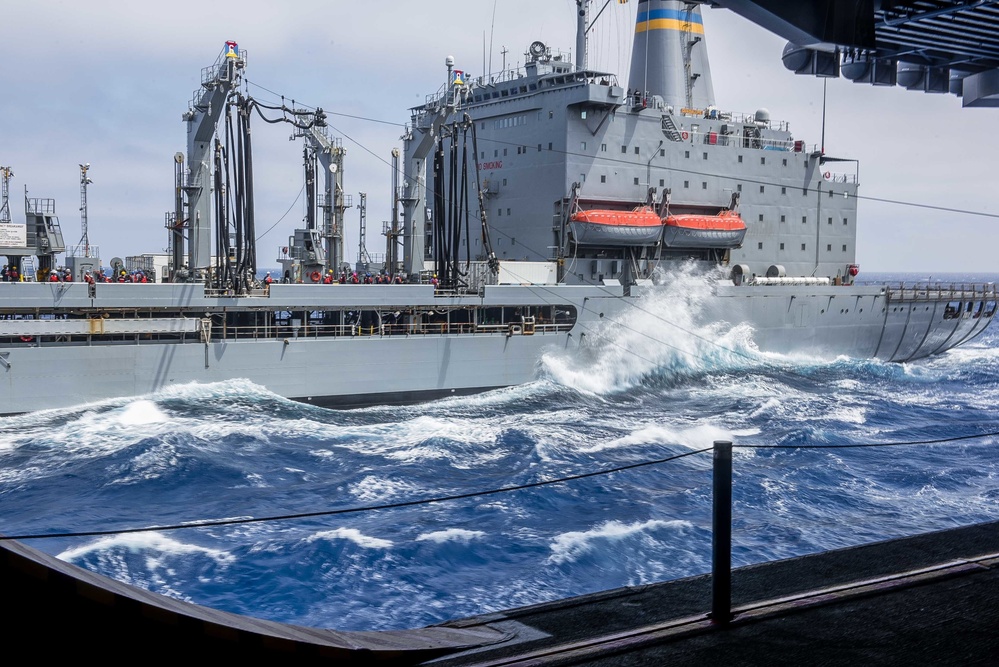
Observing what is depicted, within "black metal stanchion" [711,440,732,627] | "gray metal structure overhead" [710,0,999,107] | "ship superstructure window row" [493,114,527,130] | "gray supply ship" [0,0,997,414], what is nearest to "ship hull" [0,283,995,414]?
"gray supply ship" [0,0,997,414]

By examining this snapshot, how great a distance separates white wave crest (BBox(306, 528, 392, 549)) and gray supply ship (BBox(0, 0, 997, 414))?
9.23 m

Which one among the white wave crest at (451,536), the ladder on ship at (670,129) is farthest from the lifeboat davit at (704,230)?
the white wave crest at (451,536)

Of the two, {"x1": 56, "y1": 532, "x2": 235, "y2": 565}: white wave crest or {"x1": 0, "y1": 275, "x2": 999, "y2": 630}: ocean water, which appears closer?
{"x1": 0, "y1": 275, "x2": 999, "y2": 630}: ocean water

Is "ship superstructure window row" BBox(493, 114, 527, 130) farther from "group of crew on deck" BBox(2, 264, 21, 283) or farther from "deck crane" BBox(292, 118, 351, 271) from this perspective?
"group of crew on deck" BBox(2, 264, 21, 283)

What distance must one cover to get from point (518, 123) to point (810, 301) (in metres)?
12.2

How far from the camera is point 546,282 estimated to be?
83.9ft

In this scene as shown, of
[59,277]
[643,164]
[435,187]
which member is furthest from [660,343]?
[59,277]

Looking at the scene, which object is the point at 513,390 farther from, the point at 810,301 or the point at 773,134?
the point at 773,134

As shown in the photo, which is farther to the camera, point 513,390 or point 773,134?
point 773,134

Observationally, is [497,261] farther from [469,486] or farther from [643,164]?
[469,486]

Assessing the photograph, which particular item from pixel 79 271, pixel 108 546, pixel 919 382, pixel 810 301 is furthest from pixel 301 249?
pixel 919 382

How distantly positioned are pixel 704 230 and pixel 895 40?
1732cm

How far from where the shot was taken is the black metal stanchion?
4387 millimetres

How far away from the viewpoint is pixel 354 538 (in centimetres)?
1179
